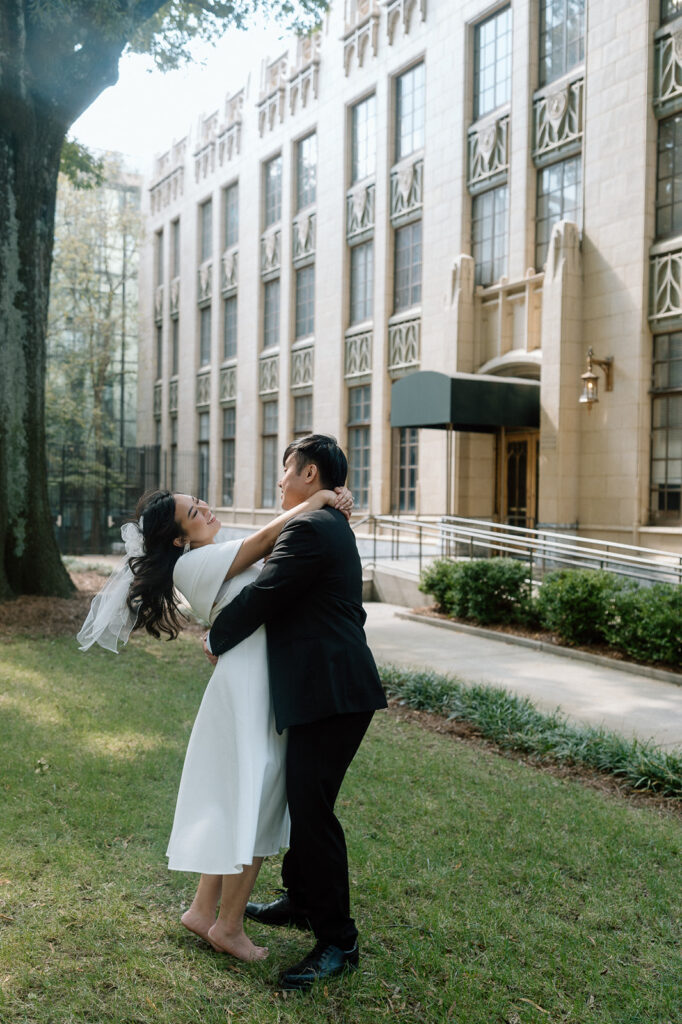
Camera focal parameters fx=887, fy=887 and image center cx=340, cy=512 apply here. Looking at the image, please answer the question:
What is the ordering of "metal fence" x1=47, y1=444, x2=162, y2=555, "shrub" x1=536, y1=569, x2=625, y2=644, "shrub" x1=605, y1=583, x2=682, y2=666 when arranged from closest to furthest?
"shrub" x1=605, y1=583, x2=682, y2=666 → "shrub" x1=536, y1=569, x2=625, y2=644 → "metal fence" x1=47, y1=444, x2=162, y2=555

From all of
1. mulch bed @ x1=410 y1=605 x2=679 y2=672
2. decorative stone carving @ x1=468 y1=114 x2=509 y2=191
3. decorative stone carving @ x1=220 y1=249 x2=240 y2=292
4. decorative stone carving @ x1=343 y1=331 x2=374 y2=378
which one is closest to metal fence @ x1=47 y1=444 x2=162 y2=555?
decorative stone carving @ x1=220 y1=249 x2=240 y2=292

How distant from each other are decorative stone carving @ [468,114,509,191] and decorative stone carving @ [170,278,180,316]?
17.6 m

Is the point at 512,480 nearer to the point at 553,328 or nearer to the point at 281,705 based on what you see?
the point at 553,328

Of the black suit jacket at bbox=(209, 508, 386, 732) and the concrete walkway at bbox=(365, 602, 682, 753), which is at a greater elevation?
the black suit jacket at bbox=(209, 508, 386, 732)

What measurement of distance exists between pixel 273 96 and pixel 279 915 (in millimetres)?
27974

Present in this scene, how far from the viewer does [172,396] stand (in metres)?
34.9

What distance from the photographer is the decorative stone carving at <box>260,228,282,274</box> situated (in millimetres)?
27500

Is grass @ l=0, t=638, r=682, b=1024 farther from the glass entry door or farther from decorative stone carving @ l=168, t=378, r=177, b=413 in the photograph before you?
decorative stone carving @ l=168, t=378, r=177, b=413

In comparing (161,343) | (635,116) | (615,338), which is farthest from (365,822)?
(161,343)

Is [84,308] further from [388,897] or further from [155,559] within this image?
[388,897]

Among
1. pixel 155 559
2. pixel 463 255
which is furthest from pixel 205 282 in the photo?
pixel 155 559

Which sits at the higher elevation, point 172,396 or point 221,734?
point 172,396

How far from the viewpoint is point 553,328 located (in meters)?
16.3

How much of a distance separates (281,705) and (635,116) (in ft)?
49.5
